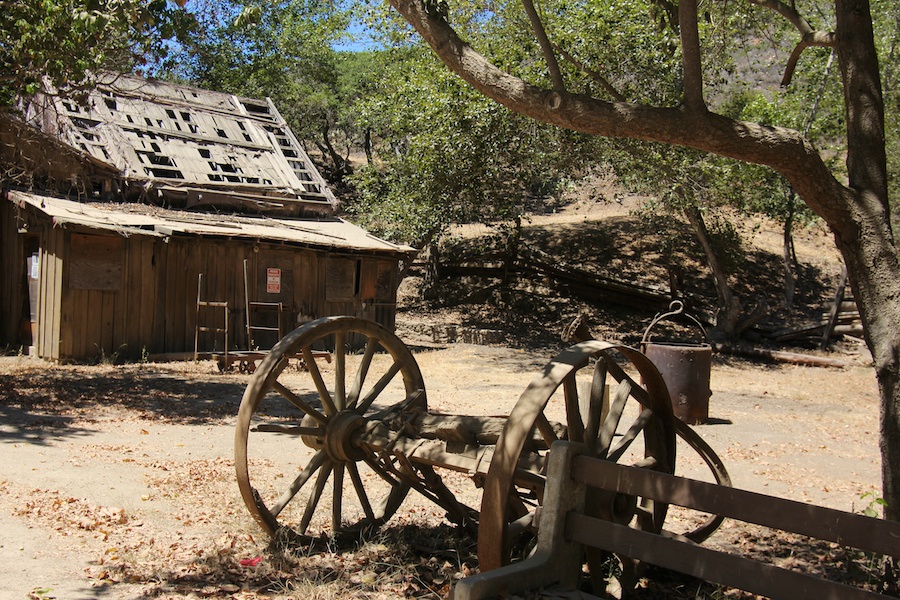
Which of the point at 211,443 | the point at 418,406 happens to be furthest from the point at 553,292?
the point at 418,406

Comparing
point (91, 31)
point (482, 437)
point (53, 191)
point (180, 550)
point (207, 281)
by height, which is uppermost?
point (91, 31)

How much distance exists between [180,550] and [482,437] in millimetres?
2141

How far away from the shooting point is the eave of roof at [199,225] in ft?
45.1

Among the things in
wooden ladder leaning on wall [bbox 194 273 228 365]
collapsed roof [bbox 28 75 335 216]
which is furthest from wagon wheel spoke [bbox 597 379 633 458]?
collapsed roof [bbox 28 75 335 216]

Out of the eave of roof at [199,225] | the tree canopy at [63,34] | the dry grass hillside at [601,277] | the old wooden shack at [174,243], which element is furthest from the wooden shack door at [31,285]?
the dry grass hillside at [601,277]

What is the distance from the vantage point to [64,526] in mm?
5332

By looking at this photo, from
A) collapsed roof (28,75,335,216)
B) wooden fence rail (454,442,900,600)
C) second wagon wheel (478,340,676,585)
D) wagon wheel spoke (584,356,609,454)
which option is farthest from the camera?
collapsed roof (28,75,335,216)

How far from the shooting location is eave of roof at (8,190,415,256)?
1374cm

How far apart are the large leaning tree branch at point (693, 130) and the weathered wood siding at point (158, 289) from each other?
1071 centimetres

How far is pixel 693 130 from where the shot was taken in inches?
205

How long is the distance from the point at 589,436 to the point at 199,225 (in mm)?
Result: 12455

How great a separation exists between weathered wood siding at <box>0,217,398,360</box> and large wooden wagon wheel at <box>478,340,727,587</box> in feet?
36.8

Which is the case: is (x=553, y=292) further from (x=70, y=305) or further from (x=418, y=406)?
(x=418, y=406)

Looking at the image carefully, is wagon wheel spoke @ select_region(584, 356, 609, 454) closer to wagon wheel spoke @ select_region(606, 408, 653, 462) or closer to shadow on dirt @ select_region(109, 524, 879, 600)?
wagon wheel spoke @ select_region(606, 408, 653, 462)
